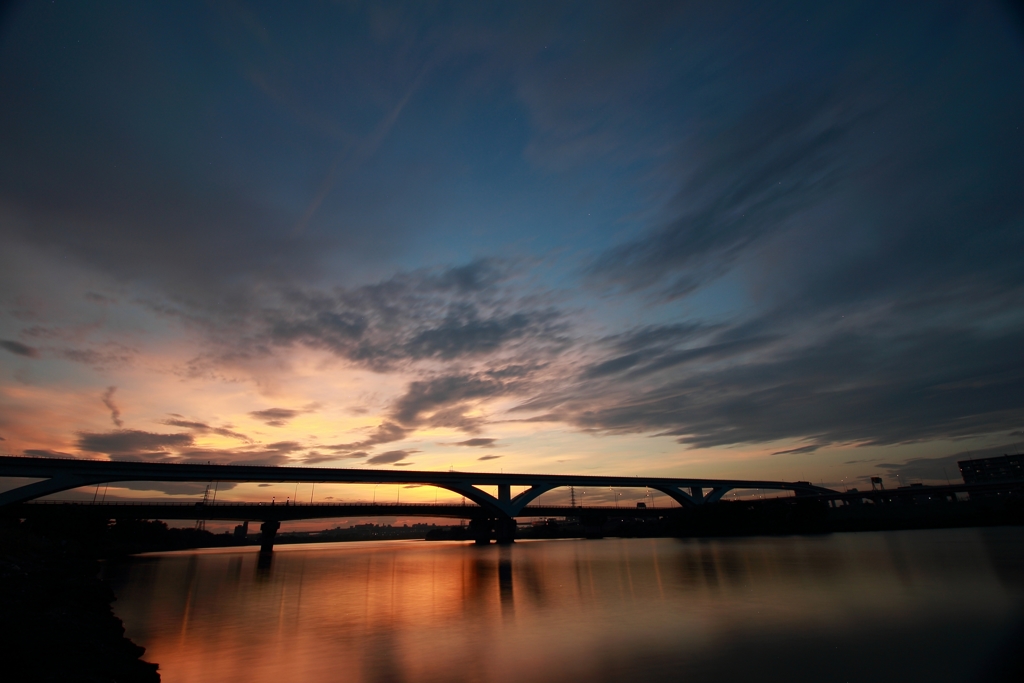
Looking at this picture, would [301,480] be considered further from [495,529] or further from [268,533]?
[495,529]

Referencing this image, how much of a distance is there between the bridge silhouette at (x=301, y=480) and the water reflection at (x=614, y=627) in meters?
48.0

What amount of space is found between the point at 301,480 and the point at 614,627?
252 ft

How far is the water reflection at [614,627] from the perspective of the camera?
11227 millimetres

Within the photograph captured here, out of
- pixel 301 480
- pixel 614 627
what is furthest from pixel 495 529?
pixel 614 627

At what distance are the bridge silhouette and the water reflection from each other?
158 ft

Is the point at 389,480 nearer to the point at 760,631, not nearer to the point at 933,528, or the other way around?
the point at 760,631

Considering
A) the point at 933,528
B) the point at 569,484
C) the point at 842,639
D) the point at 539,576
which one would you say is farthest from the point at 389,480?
the point at 933,528

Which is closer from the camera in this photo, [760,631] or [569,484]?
[760,631]

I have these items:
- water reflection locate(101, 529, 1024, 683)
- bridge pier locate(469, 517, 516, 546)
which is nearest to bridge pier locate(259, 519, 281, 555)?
bridge pier locate(469, 517, 516, 546)

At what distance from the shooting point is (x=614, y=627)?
15773 millimetres

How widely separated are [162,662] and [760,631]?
17078mm

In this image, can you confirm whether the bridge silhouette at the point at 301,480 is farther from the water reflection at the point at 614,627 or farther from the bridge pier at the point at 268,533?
the water reflection at the point at 614,627

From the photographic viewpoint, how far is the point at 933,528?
80938 mm

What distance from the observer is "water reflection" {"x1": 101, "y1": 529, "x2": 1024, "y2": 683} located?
1123 cm
